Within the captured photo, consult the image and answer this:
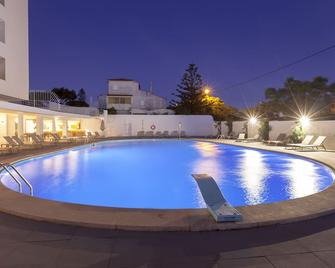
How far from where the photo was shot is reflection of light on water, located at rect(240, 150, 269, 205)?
24.5 ft

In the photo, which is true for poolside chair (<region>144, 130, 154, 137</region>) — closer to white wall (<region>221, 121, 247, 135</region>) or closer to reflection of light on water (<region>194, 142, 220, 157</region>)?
white wall (<region>221, 121, 247, 135</region>)

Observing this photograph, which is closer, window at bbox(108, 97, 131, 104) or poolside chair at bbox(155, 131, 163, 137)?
poolside chair at bbox(155, 131, 163, 137)

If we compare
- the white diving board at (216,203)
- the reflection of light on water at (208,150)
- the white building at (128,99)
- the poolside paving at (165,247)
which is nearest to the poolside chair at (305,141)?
the reflection of light on water at (208,150)

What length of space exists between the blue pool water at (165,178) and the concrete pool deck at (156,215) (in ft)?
7.48

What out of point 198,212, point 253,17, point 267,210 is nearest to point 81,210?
point 198,212

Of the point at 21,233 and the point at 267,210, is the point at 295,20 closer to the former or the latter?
the point at 267,210

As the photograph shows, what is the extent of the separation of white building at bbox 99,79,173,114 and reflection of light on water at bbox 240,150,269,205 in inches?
1013

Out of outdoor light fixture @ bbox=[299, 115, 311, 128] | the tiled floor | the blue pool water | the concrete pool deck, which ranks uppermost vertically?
outdoor light fixture @ bbox=[299, 115, 311, 128]

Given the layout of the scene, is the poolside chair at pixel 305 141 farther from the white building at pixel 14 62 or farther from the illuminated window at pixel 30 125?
the illuminated window at pixel 30 125

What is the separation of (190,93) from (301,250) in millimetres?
37756

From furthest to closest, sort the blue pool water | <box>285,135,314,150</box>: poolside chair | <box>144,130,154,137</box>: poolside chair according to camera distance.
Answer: <box>144,130,154,137</box>: poolside chair < <box>285,135,314,150</box>: poolside chair < the blue pool water

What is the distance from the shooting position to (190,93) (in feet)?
133

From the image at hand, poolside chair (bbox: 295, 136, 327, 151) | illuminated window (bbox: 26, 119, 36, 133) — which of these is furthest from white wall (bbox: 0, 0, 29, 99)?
poolside chair (bbox: 295, 136, 327, 151)

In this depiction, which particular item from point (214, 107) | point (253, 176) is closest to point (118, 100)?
point (214, 107)
